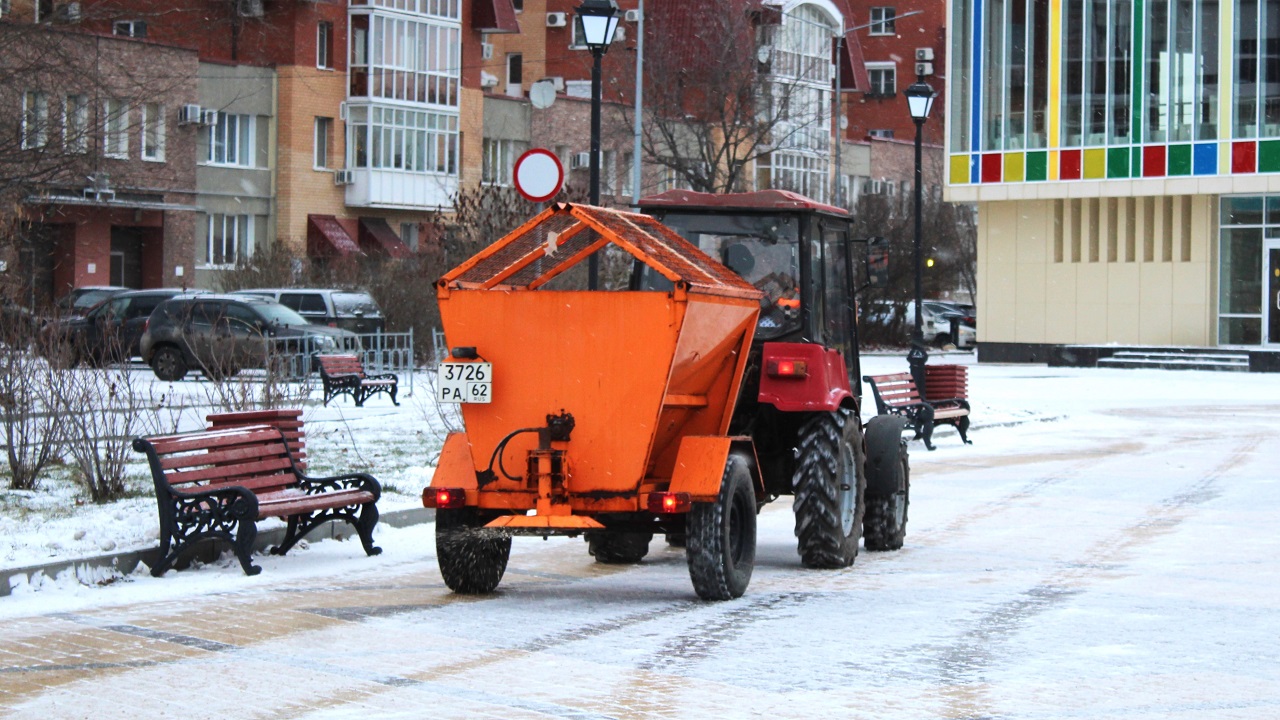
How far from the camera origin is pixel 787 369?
11.6m

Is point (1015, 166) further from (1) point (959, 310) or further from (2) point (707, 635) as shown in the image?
(2) point (707, 635)

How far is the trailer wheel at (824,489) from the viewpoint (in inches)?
456

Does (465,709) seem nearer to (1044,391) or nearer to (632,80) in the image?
(1044,391)

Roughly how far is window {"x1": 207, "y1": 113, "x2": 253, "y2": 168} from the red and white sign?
40.6 m

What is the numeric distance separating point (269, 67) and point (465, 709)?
5125cm

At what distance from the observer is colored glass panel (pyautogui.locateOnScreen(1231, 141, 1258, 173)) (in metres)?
47.8

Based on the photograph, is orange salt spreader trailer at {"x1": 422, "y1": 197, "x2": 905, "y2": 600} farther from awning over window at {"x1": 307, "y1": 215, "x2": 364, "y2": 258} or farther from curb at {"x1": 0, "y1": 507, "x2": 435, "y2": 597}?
awning over window at {"x1": 307, "y1": 215, "x2": 364, "y2": 258}

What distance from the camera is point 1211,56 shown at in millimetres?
48594

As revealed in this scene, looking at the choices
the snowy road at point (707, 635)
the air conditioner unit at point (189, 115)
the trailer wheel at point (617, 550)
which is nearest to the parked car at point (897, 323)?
the air conditioner unit at point (189, 115)

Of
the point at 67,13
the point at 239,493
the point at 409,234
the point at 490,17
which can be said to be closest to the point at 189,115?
the point at 409,234

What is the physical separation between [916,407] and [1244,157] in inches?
1137

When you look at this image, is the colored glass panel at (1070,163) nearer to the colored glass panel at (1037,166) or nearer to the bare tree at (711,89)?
the colored glass panel at (1037,166)

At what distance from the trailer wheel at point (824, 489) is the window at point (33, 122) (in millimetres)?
7248

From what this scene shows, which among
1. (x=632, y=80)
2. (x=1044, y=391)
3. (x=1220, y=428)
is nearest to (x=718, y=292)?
(x=1220, y=428)
